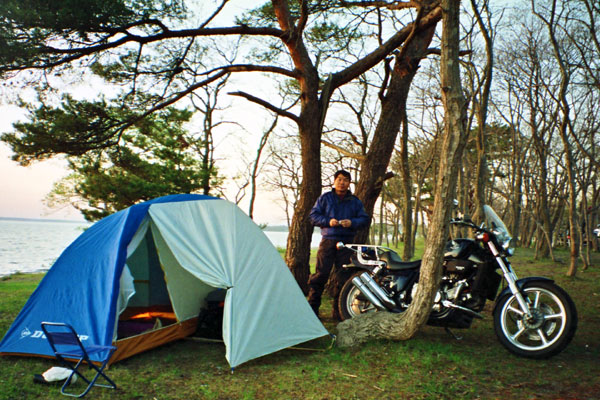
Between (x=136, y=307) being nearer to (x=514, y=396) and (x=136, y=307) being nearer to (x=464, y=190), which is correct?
(x=514, y=396)

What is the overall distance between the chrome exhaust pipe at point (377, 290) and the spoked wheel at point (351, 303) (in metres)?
0.13

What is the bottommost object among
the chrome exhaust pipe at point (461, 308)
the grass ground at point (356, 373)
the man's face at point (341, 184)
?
the grass ground at point (356, 373)

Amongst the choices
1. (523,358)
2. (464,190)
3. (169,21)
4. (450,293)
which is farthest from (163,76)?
(464,190)

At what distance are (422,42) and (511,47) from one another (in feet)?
24.5

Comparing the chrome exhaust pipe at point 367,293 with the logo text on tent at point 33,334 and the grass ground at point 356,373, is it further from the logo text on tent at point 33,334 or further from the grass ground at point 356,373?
the logo text on tent at point 33,334

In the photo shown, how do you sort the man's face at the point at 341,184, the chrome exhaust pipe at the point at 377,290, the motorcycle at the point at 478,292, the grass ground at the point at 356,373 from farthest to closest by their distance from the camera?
the man's face at the point at 341,184 → the chrome exhaust pipe at the point at 377,290 → the motorcycle at the point at 478,292 → the grass ground at the point at 356,373

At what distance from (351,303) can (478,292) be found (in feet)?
4.79

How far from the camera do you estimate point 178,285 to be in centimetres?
491

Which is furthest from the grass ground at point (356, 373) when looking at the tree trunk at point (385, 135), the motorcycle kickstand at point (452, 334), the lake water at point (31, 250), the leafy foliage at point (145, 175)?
the lake water at point (31, 250)

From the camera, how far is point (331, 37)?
8.30m

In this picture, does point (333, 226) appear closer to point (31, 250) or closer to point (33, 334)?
point (33, 334)

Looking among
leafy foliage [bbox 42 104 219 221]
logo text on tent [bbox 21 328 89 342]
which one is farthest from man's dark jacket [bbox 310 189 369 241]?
leafy foliage [bbox 42 104 219 221]

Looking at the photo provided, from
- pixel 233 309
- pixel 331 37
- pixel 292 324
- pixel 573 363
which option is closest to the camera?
pixel 573 363

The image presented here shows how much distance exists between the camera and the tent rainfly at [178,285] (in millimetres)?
3861
